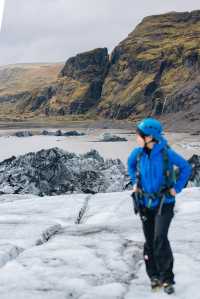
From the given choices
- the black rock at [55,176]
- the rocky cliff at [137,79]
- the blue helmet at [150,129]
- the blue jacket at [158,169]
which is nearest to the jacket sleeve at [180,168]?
the blue jacket at [158,169]

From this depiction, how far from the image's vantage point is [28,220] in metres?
9.69

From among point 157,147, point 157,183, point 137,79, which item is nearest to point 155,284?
point 157,183

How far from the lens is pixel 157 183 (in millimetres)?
5414

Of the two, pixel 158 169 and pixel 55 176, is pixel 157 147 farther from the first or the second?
pixel 55 176

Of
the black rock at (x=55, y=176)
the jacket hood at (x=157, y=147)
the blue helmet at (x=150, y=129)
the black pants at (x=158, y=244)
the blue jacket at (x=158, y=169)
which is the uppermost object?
the blue helmet at (x=150, y=129)

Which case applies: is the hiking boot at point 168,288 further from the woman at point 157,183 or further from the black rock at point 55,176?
the black rock at point 55,176

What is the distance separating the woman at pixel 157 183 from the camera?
17.7 feet

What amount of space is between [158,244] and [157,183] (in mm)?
698

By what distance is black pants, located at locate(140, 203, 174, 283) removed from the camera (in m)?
5.45

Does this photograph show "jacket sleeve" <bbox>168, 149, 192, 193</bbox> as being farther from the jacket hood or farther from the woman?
the jacket hood

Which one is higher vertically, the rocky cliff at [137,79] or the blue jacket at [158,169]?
the blue jacket at [158,169]

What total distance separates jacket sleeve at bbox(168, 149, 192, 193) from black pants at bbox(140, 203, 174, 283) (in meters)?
0.24

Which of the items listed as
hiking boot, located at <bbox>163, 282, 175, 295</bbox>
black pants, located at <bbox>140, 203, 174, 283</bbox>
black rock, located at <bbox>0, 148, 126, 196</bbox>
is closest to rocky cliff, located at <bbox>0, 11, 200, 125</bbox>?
black rock, located at <bbox>0, 148, 126, 196</bbox>

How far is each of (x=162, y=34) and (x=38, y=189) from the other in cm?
17594
